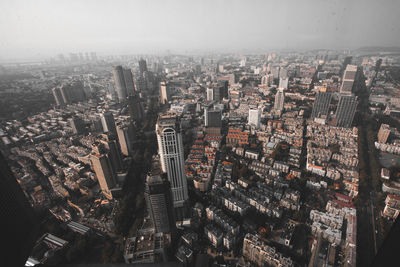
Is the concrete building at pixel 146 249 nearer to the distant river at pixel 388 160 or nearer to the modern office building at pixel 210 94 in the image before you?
the distant river at pixel 388 160

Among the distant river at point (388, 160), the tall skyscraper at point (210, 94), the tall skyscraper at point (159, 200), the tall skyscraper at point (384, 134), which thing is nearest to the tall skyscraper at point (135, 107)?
the tall skyscraper at point (210, 94)

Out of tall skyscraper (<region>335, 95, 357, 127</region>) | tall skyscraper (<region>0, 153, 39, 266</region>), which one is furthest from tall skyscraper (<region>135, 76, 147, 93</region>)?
tall skyscraper (<region>0, 153, 39, 266</region>)

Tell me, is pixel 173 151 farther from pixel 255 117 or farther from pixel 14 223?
pixel 255 117

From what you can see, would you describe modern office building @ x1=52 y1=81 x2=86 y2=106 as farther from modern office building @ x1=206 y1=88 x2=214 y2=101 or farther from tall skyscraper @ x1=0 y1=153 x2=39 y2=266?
tall skyscraper @ x1=0 y1=153 x2=39 y2=266

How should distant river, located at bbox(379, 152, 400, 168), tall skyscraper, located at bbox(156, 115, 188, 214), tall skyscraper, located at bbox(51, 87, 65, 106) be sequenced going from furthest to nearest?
tall skyscraper, located at bbox(51, 87, 65, 106) → distant river, located at bbox(379, 152, 400, 168) → tall skyscraper, located at bbox(156, 115, 188, 214)

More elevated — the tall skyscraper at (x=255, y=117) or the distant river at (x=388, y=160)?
the tall skyscraper at (x=255, y=117)

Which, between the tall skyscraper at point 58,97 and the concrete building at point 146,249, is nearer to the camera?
the concrete building at point 146,249

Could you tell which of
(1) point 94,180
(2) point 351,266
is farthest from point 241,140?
(1) point 94,180

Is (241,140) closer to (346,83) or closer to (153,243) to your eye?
(153,243)
